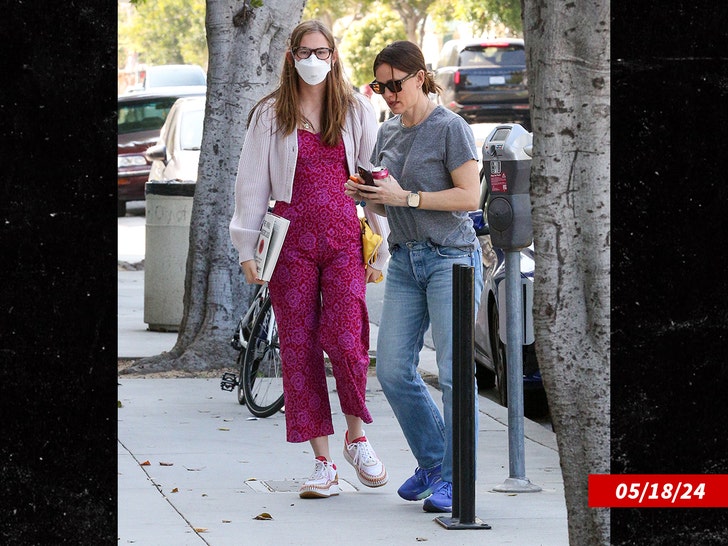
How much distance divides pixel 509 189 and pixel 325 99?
0.87m

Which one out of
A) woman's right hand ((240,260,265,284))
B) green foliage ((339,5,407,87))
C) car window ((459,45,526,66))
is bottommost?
woman's right hand ((240,260,265,284))

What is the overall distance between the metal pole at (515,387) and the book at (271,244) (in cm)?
105

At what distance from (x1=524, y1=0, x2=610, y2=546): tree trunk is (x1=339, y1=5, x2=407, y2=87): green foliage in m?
50.5

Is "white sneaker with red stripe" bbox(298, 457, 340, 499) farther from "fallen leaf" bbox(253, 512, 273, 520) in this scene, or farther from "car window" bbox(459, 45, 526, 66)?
"car window" bbox(459, 45, 526, 66)

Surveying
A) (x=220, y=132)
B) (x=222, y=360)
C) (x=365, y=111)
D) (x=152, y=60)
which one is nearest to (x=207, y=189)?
(x=220, y=132)

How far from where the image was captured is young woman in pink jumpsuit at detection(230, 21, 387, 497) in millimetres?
6156

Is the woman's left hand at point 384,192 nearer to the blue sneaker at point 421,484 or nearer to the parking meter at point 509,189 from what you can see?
the parking meter at point 509,189

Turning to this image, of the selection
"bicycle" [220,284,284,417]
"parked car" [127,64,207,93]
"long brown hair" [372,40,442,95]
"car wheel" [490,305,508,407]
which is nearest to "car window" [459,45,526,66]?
"parked car" [127,64,207,93]

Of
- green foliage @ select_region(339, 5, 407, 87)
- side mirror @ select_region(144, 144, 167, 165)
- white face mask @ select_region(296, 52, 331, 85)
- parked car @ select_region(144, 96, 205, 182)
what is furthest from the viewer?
green foliage @ select_region(339, 5, 407, 87)

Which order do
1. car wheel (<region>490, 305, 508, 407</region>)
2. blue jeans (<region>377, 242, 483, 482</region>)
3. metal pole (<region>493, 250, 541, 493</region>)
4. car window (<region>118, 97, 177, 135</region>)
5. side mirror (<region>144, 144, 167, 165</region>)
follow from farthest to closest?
car window (<region>118, 97, 177, 135</region>), side mirror (<region>144, 144, 167, 165</region>), car wheel (<region>490, 305, 508, 407</region>), metal pole (<region>493, 250, 541, 493</region>), blue jeans (<region>377, 242, 483, 482</region>)

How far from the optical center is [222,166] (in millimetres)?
9836
